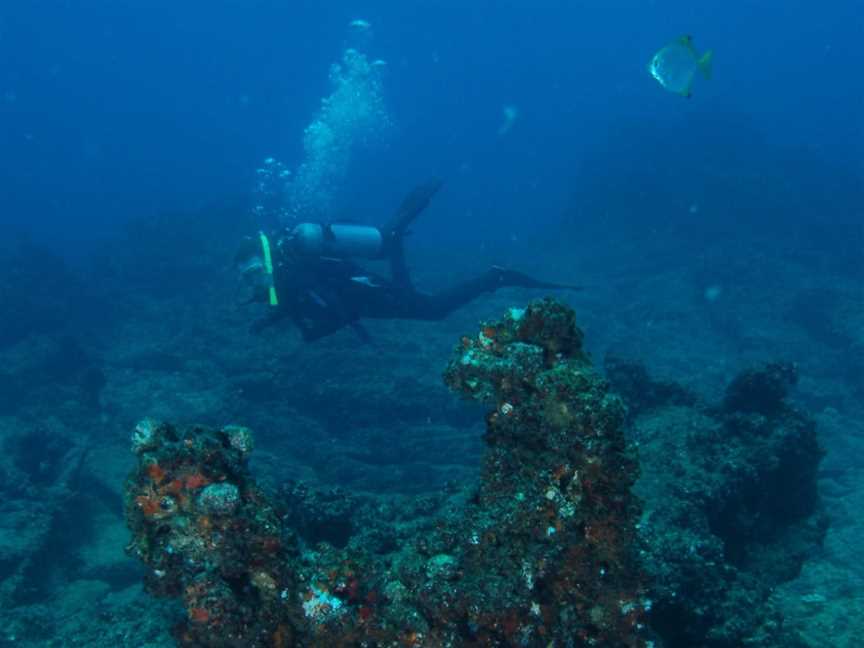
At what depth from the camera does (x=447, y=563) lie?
249cm

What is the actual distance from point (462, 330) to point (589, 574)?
14993 mm

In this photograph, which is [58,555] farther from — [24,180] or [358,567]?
[24,180]

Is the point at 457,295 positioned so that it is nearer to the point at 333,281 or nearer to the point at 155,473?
the point at 333,281

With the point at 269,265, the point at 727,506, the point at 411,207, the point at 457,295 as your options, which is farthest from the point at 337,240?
the point at 727,506

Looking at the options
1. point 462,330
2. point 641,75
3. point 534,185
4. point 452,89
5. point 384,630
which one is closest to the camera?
point 384,630

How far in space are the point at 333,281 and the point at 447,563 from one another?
926 centimetres

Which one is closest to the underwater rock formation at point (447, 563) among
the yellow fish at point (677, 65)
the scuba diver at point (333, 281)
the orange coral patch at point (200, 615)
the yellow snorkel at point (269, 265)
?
the orange coral patch at point (200, 615)

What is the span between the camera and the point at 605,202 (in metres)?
33.1

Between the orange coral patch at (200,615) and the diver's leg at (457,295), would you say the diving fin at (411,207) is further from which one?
the orange coral patch at (200,615)

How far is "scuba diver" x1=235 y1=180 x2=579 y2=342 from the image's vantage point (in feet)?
34.2

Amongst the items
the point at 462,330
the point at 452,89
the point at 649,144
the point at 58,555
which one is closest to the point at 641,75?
the point at 452,89

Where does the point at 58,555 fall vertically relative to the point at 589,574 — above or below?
below

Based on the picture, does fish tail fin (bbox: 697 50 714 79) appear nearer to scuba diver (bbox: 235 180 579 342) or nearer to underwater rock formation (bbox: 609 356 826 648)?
underwater rock formation (bbox: 609 356 826 648)

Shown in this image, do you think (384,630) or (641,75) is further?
(641,75)
